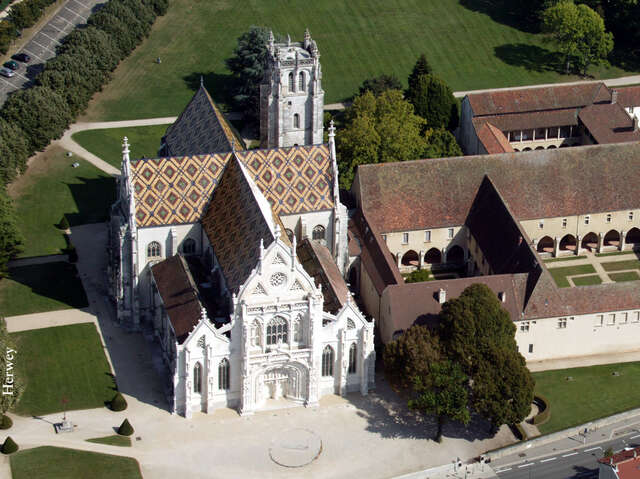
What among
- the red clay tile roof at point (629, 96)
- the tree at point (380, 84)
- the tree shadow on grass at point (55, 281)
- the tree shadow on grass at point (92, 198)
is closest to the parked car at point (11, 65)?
the tree shadow on grass at point (92, 198)

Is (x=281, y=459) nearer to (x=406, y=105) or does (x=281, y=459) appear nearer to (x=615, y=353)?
(x=615, y=353)

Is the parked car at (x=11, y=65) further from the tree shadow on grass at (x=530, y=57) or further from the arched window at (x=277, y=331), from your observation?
the arched window at (x=277, y=331)

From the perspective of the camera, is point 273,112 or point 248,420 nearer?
point 248,420

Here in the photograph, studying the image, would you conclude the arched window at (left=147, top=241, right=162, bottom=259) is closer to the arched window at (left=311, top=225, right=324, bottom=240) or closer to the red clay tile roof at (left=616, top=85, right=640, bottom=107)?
the arched window at (left=311, top=225, right=324, bottom=240)

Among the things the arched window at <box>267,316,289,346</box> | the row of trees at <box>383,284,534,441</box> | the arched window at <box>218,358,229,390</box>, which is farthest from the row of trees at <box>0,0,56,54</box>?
the row of trees at <box>383,284,534,441</box>

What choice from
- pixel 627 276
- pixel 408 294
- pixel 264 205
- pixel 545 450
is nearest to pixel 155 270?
pixel 264 205

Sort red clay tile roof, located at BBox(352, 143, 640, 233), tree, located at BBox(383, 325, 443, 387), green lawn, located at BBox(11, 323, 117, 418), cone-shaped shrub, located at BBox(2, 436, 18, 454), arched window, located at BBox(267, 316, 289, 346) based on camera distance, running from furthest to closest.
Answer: red clay tile roof, located at BBox(352, 143, 640, 233), green lawn, located at BBox(11, 323, 117, 418), arched window, located at BBox(267, 316, 289, 346), tree, located at BBox(383, 325, 443, 387), cone-shaped shrub, located at BBox(2, 436, 18, 454)

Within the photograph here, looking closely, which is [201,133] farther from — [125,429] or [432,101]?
[432,101]
